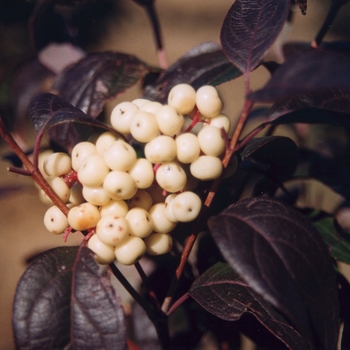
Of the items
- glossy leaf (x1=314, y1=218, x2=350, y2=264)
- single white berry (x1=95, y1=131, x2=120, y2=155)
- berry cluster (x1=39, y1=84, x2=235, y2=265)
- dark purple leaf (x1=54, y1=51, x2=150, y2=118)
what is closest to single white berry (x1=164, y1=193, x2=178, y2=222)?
berry cluster (x1=39, y1=84, x2=235, y2=265)

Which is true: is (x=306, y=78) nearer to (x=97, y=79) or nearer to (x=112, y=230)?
(x=112, y=230)

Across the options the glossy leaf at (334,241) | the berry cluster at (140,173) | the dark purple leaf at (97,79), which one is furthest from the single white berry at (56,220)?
the glossy leaf at (334,241)

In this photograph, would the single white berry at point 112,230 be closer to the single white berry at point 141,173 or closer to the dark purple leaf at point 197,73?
the single white berry at point 141,173

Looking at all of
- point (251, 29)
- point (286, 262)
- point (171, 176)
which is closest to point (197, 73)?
point (251, 29)

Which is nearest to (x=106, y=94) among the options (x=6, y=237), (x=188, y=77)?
(x=188, y=77)

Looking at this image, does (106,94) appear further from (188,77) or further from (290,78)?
(290,78)

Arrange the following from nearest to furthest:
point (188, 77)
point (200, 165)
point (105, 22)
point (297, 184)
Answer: point (200, 165) → point (188, 77) → point (297, 184) → point (105, 22)
